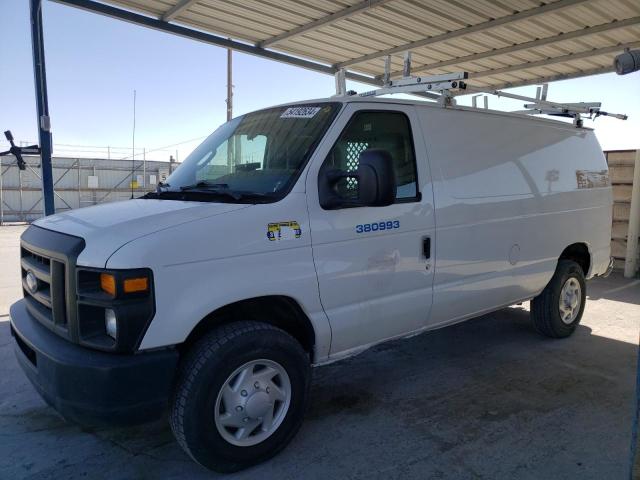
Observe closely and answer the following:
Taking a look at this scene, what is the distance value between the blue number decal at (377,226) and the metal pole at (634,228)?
715cm

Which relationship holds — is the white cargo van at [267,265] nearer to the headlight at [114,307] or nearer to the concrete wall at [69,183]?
the headlight at [114,307]

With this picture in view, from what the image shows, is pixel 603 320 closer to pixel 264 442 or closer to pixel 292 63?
pixel 264 442

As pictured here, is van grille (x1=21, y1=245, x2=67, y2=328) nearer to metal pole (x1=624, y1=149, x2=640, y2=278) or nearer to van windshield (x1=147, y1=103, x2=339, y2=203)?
van windshield (x1=147, y1=103, x2=339, y2=203)

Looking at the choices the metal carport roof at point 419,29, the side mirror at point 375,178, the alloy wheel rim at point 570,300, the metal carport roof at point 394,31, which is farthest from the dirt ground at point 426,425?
the metal carport roof at point 419,29

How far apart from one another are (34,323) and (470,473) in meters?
2.79

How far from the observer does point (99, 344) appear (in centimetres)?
262

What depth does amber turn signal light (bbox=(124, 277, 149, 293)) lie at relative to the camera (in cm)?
254

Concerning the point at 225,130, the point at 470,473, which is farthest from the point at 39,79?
the point at 470,473

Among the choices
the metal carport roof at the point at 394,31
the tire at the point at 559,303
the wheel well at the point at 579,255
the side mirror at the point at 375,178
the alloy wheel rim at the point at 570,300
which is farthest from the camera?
the metal carport roof at the point at 394,31

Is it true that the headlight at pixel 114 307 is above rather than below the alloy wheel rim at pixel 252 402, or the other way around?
above

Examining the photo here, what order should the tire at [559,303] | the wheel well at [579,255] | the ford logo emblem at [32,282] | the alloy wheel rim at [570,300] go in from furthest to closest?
the wheel well at [579,255] → the alloy wheel rim at [570,300] → the tire at [559,303] → the ford logo emblem at [32,282]

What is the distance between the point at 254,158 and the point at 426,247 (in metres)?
1.43

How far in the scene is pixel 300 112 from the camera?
12.1 feet

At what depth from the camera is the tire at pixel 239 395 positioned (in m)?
2.78
